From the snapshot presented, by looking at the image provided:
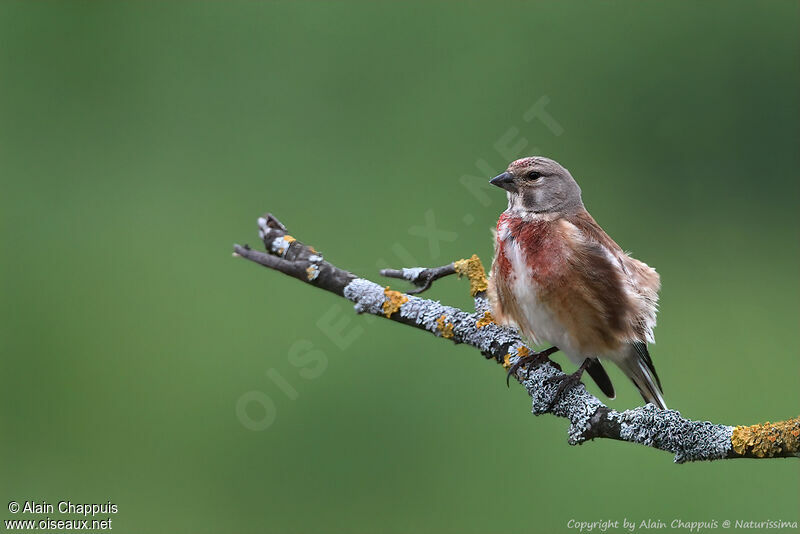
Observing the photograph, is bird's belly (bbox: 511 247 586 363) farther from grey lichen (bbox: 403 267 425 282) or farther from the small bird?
grey lichen (bbox: 403 267 425 282)

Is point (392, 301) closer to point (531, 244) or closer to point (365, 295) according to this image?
point (365, 295)

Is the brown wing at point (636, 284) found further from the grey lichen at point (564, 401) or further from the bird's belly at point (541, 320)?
the grey lichen at point (564, 401)

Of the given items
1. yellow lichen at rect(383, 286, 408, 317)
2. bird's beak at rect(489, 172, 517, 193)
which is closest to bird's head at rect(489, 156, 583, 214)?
bird's beak at rect(489, 172, 517, 193)

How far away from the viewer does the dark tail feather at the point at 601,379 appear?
112 inches

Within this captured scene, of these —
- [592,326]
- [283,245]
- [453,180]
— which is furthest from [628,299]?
[453,180]

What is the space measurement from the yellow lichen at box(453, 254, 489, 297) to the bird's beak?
259mm

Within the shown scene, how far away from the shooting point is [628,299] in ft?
8.62

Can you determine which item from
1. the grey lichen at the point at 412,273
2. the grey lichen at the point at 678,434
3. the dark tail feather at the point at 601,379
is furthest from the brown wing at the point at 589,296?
the grey lichen at the point at 678,434

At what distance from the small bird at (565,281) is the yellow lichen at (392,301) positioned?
1.01ft

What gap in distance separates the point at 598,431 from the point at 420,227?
2.16m

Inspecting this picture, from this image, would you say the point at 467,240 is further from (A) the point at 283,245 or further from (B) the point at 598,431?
(B) the point at 598,431

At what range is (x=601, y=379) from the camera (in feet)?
9.37

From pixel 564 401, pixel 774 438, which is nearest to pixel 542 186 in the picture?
pixel 564 401

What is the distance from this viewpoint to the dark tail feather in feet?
9.30
